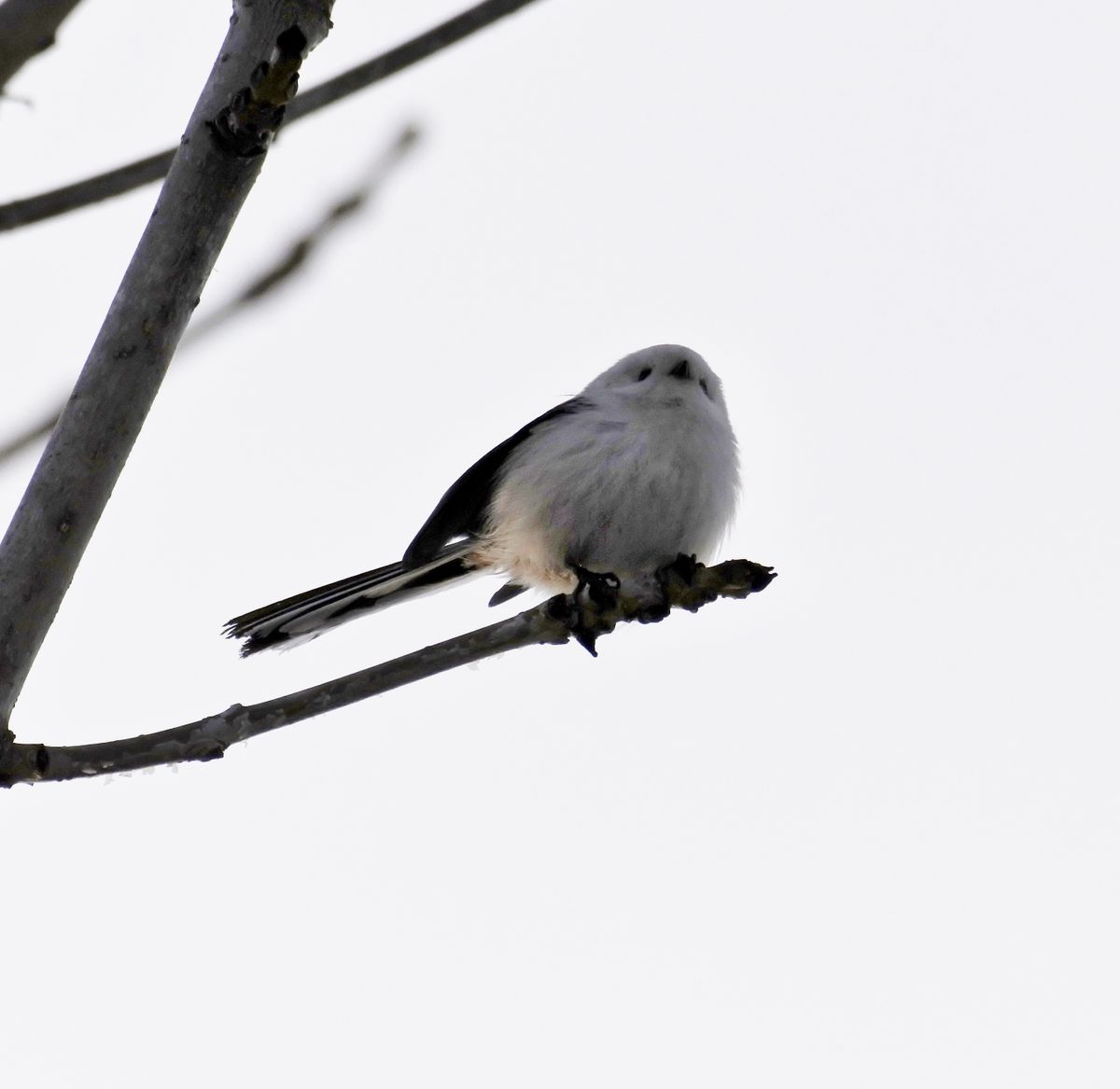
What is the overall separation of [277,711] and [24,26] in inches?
41.6

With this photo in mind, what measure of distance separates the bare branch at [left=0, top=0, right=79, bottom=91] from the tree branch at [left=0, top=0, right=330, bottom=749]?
0.25 m

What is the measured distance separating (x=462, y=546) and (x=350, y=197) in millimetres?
1856

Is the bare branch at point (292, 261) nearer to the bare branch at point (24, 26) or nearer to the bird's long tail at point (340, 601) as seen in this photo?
the bare branch at point (24, 26)

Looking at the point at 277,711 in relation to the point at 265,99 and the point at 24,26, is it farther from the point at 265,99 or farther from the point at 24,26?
the point at 24,26

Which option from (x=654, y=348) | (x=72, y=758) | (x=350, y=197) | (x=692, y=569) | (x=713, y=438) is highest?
(x=654, y=348)

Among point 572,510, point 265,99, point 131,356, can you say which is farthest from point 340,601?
point 265,99

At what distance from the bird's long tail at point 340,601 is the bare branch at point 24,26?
A: 2.09 metres

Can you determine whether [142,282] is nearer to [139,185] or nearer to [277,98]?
[139,185]

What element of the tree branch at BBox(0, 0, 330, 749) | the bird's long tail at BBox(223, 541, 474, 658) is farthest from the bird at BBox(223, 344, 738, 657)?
the tree branch at BBox(0, 0, 330, 749)

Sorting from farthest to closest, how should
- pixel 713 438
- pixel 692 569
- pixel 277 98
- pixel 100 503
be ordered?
pixel 713 438 → pixel 692 569 → pixel 100 503 → pixel 277 98

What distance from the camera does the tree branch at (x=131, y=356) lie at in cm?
189

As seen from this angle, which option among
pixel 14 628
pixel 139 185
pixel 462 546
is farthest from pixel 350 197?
pixel 462 546

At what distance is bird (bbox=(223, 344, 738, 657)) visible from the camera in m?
3.82

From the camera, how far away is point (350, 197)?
2.46 m
